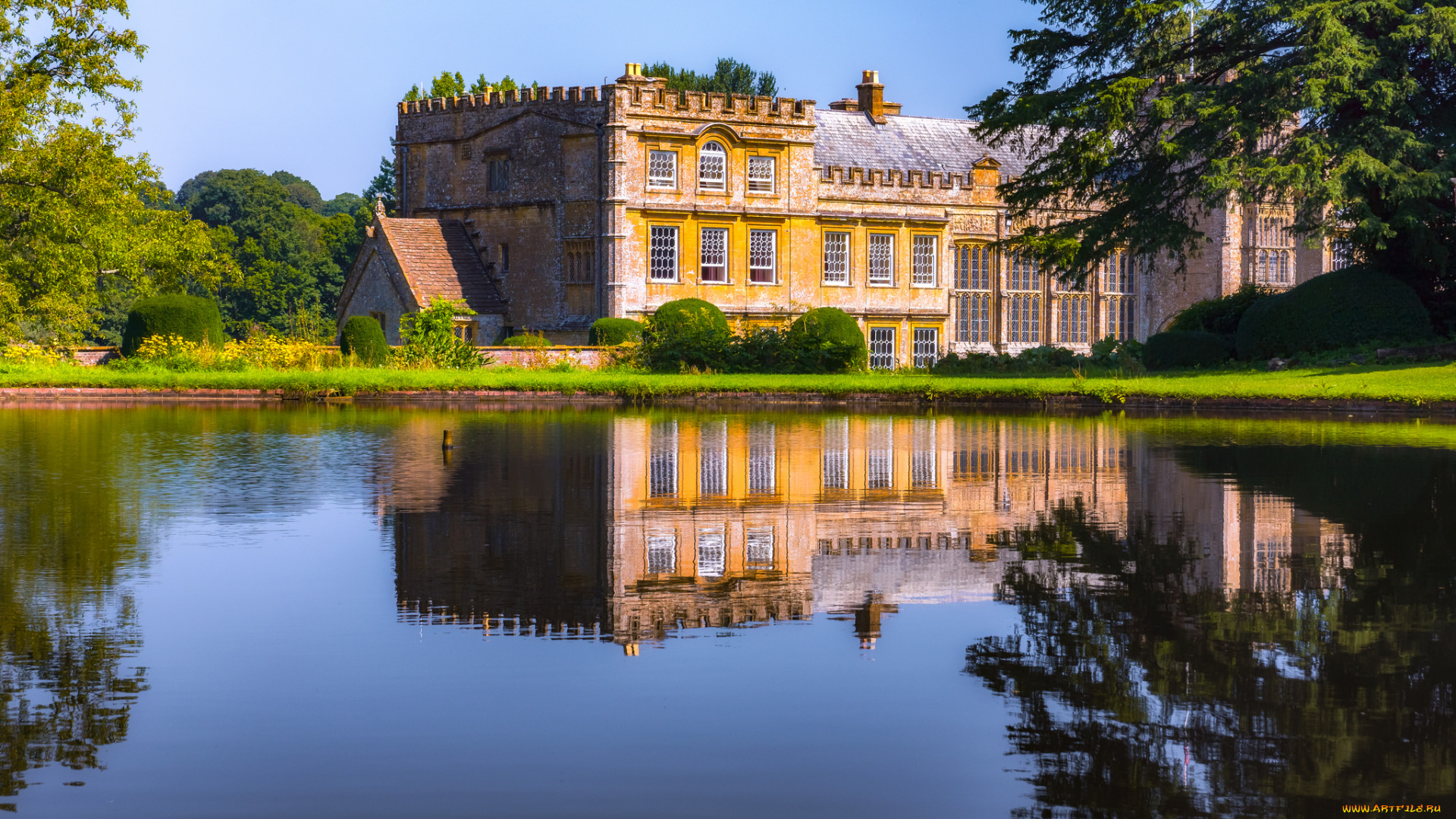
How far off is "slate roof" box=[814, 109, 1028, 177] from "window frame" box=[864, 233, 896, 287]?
328 cm

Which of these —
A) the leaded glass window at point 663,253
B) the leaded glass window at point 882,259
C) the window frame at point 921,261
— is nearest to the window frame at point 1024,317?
the window frame at point 921,261

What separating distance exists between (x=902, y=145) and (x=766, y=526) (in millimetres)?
43169

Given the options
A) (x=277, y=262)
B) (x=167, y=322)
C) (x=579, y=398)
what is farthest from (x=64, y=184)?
(x=277, y=262)

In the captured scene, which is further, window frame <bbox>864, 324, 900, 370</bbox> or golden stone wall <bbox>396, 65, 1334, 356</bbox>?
window frame <bbox>864, 324, 900, 370</bbox>

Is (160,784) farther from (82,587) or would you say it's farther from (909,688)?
(82,587)

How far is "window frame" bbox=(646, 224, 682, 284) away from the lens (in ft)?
145

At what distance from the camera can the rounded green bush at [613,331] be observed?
40.4 metres

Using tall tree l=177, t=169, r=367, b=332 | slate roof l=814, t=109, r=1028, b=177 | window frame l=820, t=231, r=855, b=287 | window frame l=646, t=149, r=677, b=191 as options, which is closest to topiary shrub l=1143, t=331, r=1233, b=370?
window frame l=820, t=231, r=855, b=287

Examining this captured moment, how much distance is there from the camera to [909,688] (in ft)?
20.0

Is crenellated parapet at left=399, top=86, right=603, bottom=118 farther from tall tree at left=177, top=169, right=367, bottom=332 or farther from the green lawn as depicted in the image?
tall tree at left=177, top=169, right=367, bottom=332

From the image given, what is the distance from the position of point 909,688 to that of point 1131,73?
97.4 ft

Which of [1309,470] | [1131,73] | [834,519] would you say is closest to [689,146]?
[1131,73]

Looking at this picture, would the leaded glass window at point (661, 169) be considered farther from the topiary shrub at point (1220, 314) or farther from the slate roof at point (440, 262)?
the topiary shrub at point (1220, 314)

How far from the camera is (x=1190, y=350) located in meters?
33.8
